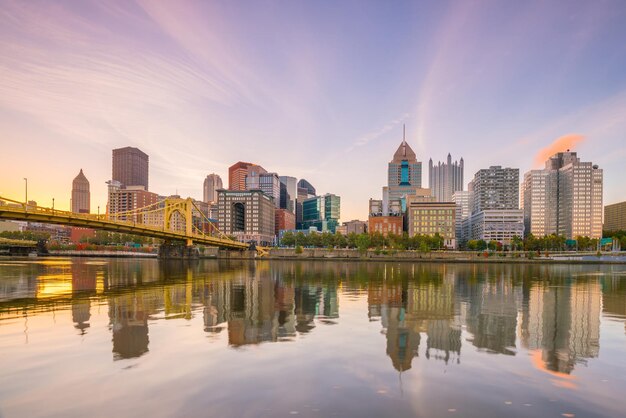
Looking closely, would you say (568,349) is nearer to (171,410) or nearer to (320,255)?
(171,410)

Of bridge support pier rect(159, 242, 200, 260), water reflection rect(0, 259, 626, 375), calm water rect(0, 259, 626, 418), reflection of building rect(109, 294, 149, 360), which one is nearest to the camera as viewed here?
calm water rect(0, 259, 626, 418)

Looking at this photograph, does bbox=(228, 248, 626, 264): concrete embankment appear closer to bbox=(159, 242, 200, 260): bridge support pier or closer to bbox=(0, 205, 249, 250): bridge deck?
bbox=(159, 242, 200, 260): bridge support pier

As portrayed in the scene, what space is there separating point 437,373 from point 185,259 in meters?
121

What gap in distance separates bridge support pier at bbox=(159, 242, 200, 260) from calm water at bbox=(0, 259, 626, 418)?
3965 inches

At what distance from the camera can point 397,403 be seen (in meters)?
9.59

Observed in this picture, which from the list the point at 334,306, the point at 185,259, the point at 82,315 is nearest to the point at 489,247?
the point at 185,259

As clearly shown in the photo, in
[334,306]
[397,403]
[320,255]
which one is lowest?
[320,255]

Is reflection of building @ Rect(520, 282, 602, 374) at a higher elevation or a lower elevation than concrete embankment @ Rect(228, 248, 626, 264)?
higher

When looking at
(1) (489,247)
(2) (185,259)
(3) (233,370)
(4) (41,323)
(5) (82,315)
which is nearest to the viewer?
(3) (233,370)

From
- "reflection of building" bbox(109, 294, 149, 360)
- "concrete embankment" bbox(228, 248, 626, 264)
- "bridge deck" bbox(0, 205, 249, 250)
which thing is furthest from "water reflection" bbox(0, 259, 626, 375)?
"concrete embankment" bbox(228, 248, 626, 264)

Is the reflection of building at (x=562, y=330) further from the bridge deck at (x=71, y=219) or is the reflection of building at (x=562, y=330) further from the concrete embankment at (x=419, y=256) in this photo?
the concrete embankment at (x=419, y=256)

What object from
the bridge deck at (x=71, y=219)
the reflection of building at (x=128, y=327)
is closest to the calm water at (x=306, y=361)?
the reflection of building at (x=128, y=327)

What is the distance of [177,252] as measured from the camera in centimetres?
12369

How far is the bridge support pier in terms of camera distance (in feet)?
402
